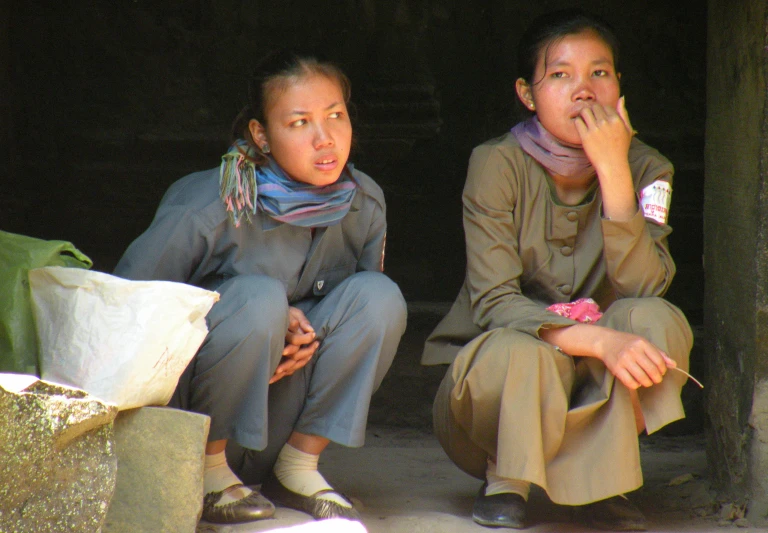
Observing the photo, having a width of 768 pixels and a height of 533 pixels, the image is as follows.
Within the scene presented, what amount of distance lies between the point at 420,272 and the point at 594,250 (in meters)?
1.52

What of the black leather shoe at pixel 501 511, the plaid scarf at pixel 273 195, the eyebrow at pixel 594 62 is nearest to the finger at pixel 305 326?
the plaid scarf at pixel 273 195

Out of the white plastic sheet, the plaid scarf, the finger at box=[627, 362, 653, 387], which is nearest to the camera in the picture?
the white plastic sheet

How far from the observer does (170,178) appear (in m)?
4.05

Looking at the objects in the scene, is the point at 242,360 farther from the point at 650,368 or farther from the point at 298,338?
the point at 650,368

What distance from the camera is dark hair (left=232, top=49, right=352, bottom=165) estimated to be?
262cm

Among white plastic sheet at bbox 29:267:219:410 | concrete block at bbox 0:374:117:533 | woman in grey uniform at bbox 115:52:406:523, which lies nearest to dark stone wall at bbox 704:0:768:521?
woman in grey uniform at bbox 115:52:406:523

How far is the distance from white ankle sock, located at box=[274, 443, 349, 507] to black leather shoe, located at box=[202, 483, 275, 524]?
4.6 inches

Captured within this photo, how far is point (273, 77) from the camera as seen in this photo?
2633 mm

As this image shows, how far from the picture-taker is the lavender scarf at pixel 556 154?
2.69 metres

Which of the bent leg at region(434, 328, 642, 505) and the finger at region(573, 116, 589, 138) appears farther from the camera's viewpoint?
the finger at region(573, 116, 589, 138)

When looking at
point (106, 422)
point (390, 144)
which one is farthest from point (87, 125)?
point (106, 422)

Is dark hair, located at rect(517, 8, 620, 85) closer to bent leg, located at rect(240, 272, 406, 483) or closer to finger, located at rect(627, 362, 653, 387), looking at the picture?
bent leg, located at rect(240, 272, 406, 483)

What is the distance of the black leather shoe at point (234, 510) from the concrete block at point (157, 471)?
0.28m

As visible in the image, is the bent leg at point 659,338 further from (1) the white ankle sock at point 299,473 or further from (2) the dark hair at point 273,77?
(2) the dark hair at point 273,77
